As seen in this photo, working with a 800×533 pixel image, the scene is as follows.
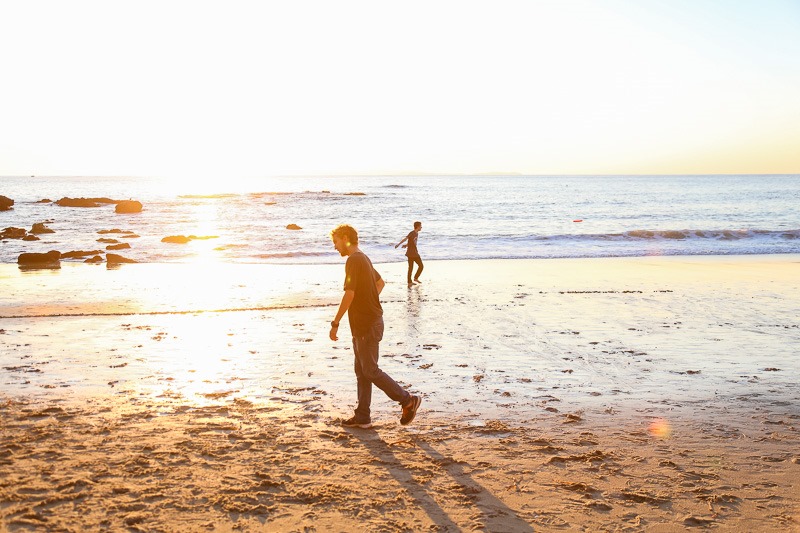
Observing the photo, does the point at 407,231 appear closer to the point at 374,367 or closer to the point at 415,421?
the point at 415,421

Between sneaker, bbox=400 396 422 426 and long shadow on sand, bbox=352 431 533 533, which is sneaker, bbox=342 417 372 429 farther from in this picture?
sneaker, bbox=400 396 422 426

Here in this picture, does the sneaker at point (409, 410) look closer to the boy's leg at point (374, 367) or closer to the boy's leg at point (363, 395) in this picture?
the boy's leg at point (374, 367)

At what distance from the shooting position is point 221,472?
18.8 ft

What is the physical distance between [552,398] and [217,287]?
12.6m

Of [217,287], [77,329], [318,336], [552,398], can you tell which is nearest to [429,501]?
[552,398]

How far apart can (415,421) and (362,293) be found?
147 centimetres

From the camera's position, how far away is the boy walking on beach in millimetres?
6941

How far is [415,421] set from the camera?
7.21 meters

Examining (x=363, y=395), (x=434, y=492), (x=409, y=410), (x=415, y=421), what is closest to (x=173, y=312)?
(x=363, y=395)

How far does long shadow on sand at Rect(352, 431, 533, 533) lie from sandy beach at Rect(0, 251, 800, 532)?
0.02 metres

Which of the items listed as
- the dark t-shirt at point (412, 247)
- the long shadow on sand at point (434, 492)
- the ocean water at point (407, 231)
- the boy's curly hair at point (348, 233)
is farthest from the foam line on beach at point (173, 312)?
the ocean water at point (407, 231)

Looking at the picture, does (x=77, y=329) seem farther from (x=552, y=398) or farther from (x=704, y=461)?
(x=704, y=461)

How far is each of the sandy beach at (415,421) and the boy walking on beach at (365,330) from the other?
0.82ft

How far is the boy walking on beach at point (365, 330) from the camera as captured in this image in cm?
694
